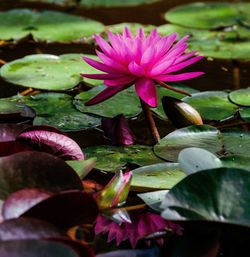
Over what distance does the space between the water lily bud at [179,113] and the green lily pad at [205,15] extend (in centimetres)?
106

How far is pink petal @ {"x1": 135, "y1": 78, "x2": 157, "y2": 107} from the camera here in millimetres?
1208

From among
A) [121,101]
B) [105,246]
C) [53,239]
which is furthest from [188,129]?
[53,239]

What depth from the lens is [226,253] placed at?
985 mm

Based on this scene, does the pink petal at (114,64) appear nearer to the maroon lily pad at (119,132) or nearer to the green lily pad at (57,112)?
the maroon lily pad at (119,132)

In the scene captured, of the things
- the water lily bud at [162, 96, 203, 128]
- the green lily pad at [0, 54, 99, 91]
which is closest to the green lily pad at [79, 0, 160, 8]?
the green lily pad at [0, 54, 99, 91]

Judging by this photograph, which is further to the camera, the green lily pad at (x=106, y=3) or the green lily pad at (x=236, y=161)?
the green lily pad at (x=106, y=3)

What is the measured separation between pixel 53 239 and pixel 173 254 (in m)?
0.21

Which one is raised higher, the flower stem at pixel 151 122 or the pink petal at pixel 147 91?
the pink petal at pixel 147 91

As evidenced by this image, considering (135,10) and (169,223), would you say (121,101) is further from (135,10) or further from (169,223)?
(135,10)

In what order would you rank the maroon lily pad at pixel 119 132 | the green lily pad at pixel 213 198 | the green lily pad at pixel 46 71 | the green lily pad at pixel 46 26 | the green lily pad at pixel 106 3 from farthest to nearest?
the green lily pad at pixel 106 3 < the green lily pad at pixel 46 26 < the green lily pad at pixel 46 71 < the maroon lily pad at pixel 119 132 < the green lily pad at pixel 213 198

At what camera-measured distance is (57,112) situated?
1526mm

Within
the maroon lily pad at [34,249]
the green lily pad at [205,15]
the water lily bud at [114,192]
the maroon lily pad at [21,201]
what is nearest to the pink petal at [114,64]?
the water lily bud at [114,192]

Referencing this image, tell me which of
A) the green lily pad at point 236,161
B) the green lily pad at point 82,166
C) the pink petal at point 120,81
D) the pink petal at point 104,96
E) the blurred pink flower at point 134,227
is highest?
the pink petal at point 120,81

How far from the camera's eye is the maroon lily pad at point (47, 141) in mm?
1187
